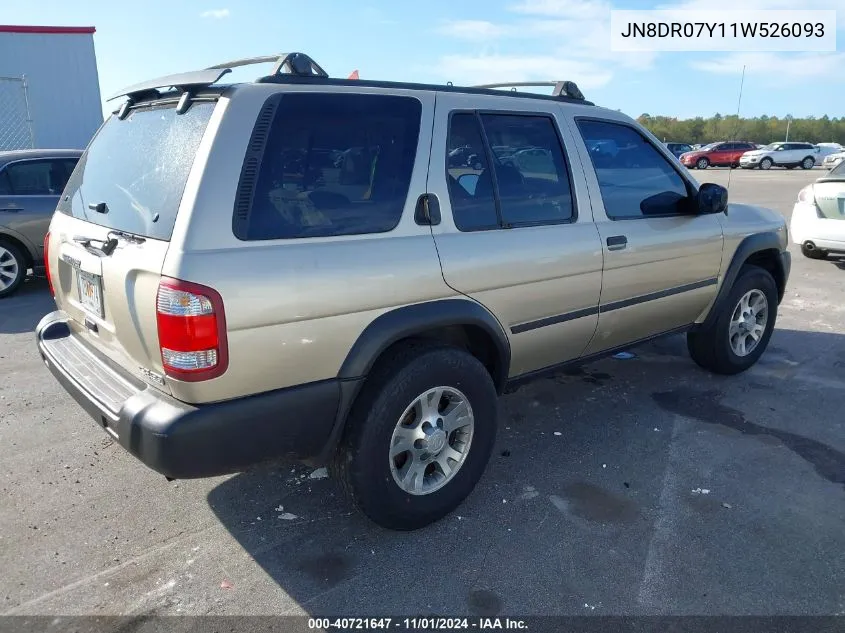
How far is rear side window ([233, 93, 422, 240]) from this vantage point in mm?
2375

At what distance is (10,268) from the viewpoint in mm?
7176

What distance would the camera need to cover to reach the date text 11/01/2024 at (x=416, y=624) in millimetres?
2365

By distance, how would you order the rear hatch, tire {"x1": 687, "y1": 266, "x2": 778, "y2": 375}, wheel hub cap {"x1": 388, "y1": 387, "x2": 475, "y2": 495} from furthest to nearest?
tire {"x1": 687, "y1": 266, "x2": 778, "y2": 375} < wheel hub cap {"x1": 388, "y1": 387, "x2": 475, "y2": 495} < the rear hatch

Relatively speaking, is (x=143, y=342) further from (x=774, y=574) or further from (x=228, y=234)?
(x=774, y=574)

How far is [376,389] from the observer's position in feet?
8.75

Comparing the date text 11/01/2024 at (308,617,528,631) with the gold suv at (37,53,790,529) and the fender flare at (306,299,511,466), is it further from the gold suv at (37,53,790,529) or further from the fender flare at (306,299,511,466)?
the fender flare at (306,299,511,466)

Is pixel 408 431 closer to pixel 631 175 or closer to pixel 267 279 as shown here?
pixel 267 279

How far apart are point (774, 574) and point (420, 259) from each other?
1.98 m

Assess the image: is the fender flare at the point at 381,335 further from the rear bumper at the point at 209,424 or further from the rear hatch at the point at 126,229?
the rear hatch at the point at 126,229

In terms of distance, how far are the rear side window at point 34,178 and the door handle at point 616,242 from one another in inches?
262

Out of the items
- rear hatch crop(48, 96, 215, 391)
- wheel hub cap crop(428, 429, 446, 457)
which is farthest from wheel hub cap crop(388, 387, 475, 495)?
rear hatch crop(48, 96, 215, 391)

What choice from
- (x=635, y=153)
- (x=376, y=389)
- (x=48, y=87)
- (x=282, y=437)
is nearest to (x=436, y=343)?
(x=376, y=389)

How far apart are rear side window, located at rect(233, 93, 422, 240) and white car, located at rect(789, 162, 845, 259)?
7.40m

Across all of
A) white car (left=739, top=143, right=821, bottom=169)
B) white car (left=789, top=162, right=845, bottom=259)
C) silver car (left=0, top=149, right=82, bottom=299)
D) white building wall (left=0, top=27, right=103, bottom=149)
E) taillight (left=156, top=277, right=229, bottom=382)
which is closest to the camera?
taillight (left=156, top=277, right=229, bottom=382)
